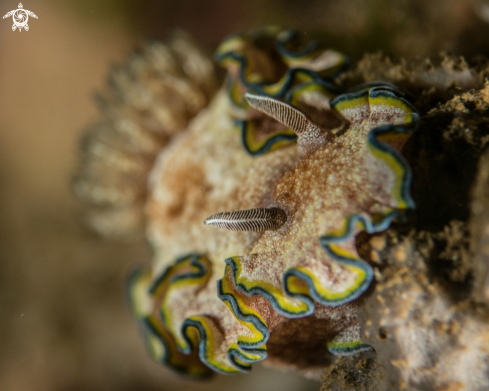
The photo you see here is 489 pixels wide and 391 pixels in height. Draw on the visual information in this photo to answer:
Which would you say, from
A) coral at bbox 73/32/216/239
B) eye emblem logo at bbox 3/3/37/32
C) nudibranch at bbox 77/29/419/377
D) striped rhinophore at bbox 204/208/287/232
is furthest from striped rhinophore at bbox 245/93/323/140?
eye emblem logo at bbox 3/3/37/32

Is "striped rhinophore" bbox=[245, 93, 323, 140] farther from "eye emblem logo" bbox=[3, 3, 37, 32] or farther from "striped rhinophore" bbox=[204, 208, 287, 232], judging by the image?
"eye emblem logo" bbox=[3, 3, 37, 32]

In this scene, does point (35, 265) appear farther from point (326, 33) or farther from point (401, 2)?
point (401, 2)

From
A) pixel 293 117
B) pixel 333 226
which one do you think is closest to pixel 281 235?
pixel 333 226

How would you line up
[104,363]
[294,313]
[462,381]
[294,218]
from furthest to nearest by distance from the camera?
[104,363]
[294,218]
[294,313]
[462,381]

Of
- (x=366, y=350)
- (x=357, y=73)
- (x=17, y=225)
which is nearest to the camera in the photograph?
(x=366, y=350)

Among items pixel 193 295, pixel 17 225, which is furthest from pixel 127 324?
pixel 193 295

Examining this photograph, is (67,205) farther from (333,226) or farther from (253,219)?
(333,226)
